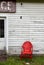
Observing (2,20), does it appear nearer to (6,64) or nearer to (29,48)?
(29,48)

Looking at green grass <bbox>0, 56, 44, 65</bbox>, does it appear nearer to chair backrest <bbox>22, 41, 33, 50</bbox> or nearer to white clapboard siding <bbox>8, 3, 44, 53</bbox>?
chair backrest <bbox>22, 41, 33, 50</bbox>

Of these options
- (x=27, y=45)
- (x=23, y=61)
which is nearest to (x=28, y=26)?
(x=27, y=45)

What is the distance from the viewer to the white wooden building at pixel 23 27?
49.0ft

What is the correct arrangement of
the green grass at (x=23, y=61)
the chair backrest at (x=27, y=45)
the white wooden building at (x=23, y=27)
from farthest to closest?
the white wooden building at (x=23, y=27), the chair backrest at (x=27, y=45), the green grass at (x=23, y=61)

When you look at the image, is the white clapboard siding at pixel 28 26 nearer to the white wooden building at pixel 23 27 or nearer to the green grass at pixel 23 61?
the white wooden building at pixel 23 27

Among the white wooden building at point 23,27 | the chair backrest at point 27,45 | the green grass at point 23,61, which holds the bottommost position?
the green grass at point 23,61

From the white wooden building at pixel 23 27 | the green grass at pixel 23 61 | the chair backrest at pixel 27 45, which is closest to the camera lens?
the green grass at pixel 23 61

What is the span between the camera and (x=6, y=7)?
48.5 ft

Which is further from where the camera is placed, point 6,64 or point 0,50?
point 0,50

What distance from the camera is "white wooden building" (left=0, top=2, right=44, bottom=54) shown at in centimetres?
1494

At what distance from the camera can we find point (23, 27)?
49.2 ft

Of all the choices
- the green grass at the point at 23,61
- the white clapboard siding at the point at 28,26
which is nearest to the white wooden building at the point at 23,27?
the white clapboard siding at the point at 28,26

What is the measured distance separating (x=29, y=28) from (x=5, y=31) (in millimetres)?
Result: 1278

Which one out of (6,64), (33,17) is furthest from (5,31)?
(6,64)
